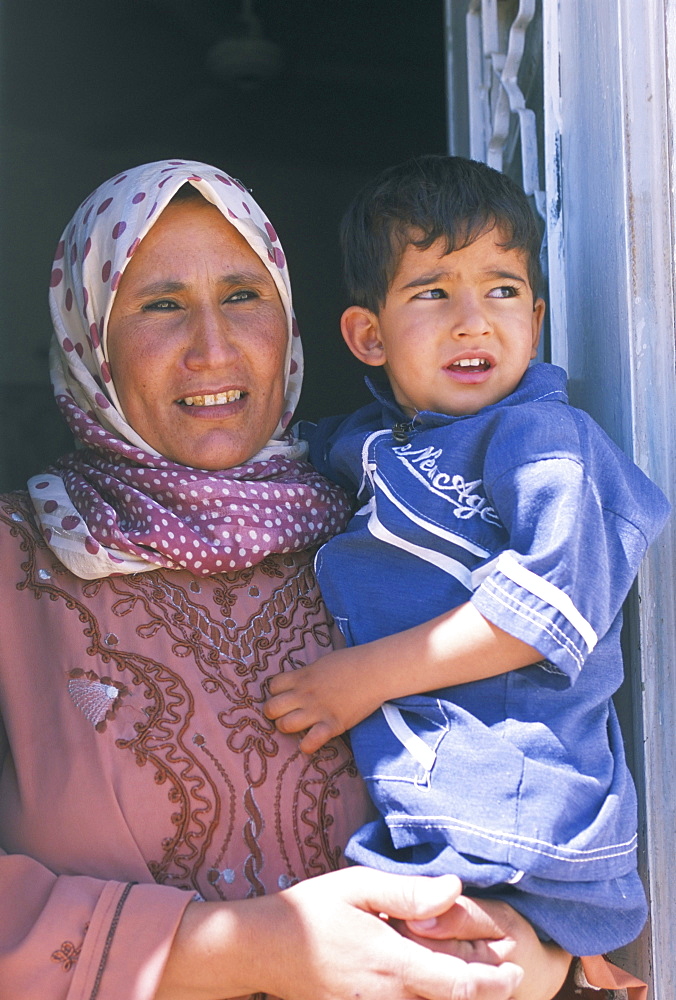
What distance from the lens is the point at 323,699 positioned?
60.8 inches

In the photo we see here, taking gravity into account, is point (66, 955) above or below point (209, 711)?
below

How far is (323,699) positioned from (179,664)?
23cm

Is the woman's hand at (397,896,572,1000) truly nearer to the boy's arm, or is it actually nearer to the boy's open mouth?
the boy's arm

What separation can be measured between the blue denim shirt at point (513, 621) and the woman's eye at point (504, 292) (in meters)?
0.18

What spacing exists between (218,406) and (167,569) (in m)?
0.32

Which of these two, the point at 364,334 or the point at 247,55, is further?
the point at 247,55

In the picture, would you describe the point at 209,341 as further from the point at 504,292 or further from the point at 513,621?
the point at 513,621

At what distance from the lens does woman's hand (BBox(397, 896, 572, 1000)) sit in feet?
4.36

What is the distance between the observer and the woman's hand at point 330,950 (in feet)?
4.28

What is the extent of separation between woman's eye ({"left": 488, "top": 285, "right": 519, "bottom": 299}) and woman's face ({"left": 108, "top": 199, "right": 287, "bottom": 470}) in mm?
420

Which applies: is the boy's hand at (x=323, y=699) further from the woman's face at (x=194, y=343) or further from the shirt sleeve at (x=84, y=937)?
the woman's face at (x=194, y=343)

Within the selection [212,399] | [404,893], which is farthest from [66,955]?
[212,399]

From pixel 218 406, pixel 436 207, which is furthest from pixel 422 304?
pixel 218 406

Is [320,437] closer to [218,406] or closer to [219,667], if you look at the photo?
[218,406]
